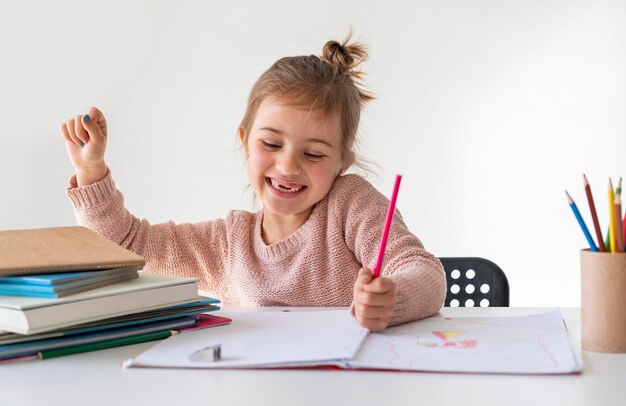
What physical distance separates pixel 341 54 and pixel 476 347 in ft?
2.57

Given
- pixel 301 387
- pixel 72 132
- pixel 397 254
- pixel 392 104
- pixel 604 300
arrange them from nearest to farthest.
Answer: pixel 301 387 < pixel 604 300 < pixel 397 254 < pixel 72 132 < pixel 392 104

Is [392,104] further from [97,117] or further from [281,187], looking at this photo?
[97,117]

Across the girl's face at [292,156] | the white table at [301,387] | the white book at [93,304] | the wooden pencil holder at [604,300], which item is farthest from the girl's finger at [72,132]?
the wooden pencil holder at [604,300]

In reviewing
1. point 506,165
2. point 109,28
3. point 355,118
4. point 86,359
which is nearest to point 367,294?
point 86,359

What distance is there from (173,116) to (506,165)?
1.10 meters

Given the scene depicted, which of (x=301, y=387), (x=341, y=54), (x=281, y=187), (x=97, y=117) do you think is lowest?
(x=301, y=387)

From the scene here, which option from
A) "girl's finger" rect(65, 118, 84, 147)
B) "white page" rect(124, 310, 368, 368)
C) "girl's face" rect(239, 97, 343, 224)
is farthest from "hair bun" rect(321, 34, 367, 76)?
"white page" rect(124, 310, 368, 368)

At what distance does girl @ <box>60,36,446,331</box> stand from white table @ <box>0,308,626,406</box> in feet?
1.75

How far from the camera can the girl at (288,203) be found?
136 cm

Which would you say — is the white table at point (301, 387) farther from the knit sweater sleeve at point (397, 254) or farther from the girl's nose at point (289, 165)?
the girl's nose at point (289, 165)

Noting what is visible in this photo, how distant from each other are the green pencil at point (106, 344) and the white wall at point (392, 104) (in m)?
1.81

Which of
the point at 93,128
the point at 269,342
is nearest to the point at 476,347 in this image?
the point at 269,342

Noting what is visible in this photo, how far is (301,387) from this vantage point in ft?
2.39

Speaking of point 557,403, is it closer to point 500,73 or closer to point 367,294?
point 367,294
